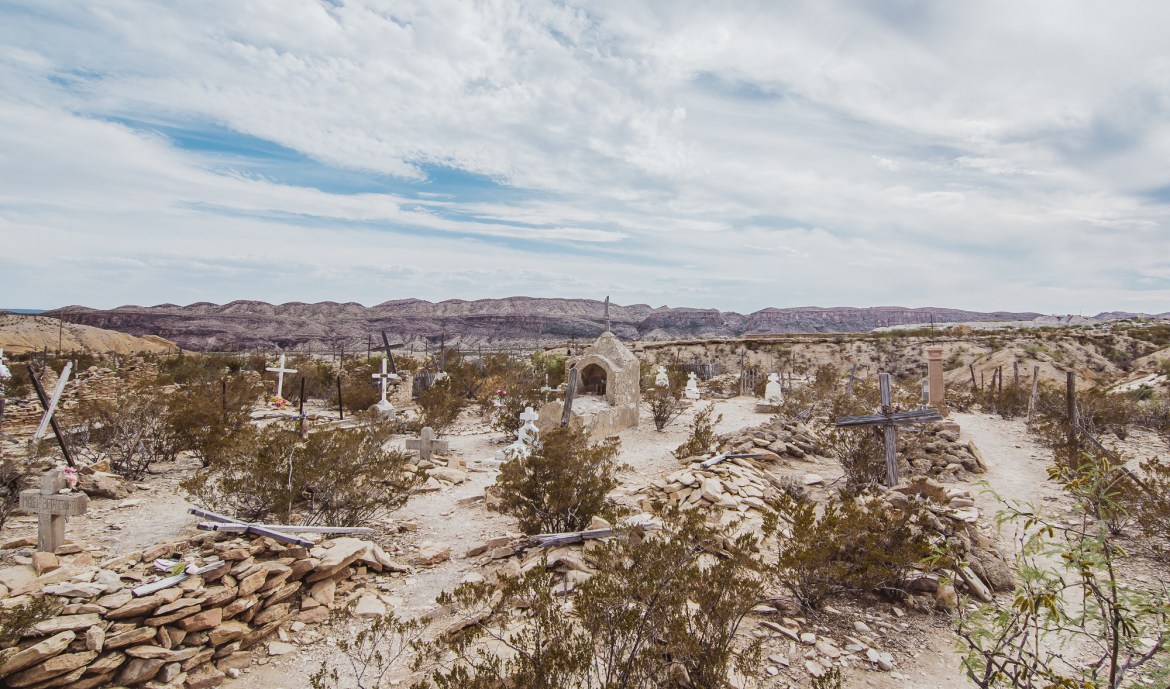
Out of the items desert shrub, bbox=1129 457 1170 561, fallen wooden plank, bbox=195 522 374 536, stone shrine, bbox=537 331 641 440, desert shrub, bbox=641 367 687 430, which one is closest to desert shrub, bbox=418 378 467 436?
stone shrine, bbox=537 331 641 440

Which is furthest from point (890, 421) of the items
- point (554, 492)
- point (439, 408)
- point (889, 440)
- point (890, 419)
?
point (439, 408)

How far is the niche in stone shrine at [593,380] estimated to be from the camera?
641 inches

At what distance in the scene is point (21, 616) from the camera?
362 cm

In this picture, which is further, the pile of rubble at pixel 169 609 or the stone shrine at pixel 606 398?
the stone shrine at pixel 606 398

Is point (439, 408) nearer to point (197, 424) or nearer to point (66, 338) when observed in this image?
point (197, 424)

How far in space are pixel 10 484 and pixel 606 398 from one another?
11.1 metres

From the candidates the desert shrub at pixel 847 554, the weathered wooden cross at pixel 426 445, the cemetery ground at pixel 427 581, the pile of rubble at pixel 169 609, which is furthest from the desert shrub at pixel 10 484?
the desert shrub at pixel 847 554

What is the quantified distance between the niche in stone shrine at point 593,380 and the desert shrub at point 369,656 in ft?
38.6

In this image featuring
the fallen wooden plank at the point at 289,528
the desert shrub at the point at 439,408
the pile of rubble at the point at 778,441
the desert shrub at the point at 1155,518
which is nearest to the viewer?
the fallen wooden plank at the point at 289,528

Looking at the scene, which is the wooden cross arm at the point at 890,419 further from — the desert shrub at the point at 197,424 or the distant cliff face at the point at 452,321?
the distant cliff face at the point at 452,321

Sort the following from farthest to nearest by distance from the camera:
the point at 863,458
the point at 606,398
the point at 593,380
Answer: the point at 593,380
the point at 606,398
the point at 863,458

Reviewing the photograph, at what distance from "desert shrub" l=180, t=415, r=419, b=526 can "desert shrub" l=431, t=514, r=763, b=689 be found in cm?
312

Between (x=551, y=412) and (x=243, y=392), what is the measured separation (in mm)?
8986

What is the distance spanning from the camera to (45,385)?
18312 mm
